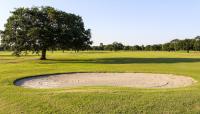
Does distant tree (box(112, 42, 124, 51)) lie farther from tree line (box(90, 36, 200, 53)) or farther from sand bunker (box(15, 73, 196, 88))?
sand bunker (box(15, 73, 196, 88))

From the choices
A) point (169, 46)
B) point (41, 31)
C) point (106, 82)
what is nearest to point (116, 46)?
point (169, 46)

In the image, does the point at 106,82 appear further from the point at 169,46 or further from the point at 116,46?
the point at 116,46

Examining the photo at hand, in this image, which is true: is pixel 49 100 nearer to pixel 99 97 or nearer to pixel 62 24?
pixel 99 97

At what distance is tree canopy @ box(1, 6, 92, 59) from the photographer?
165 feet

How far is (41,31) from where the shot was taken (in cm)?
5012

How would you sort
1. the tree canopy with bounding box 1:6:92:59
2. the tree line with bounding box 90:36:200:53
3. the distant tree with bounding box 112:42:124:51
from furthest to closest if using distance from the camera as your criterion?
A: the distant tree with bounding box 112:42:124:51 → the tree line with bounding box 90:36:200:53 → the tree canopy with bounding box 1:6:92:59

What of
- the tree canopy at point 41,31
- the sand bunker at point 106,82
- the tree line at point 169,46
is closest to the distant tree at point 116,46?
the tree line at point 169,46

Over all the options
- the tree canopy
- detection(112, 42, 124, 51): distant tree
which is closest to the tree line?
detection(112, 42, 124, 51): distant tree

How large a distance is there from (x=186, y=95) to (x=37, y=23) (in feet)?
142

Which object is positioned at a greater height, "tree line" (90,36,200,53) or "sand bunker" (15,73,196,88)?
"tree line" (90,36,200,53)

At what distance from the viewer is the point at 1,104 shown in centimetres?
1258

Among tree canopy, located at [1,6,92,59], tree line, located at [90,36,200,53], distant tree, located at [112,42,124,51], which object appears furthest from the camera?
distant tree, located at [112,42,124,51]

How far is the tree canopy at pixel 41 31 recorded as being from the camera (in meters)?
50.4

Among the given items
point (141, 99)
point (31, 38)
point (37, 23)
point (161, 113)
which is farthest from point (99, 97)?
point (37, 23)
